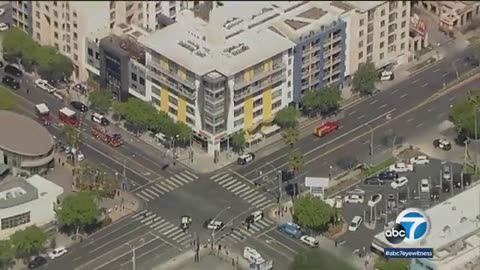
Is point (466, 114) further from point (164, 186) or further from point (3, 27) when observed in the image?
point (3, 27)

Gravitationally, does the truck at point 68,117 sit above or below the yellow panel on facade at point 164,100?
below

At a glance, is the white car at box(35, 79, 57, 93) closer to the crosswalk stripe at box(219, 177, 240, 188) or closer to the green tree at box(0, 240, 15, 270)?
the crosswalk stripe at box(219, 177, 240, 188)

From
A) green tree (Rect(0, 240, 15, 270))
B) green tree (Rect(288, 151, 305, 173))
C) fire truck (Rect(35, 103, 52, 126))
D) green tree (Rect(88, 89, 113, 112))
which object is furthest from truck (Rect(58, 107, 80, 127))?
green tree (Rect(0, 240, 15, 270))

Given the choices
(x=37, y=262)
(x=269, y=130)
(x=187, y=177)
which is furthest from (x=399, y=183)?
(x=37, y=262)

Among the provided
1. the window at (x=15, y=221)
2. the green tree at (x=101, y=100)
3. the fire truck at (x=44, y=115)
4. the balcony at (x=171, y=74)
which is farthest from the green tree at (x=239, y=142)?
the window at (x=15, y=221)

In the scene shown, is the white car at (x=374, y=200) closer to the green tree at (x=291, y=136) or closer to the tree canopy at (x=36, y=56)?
the green tree at (x=291, y=136)

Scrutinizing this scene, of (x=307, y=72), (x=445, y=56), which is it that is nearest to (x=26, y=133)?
(x=307, y=72)
